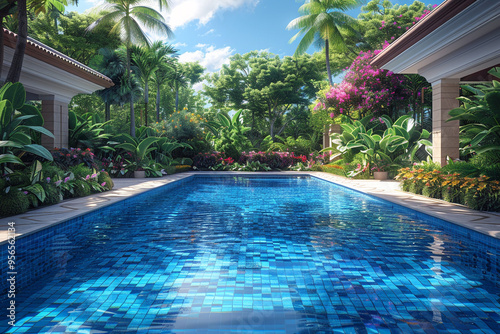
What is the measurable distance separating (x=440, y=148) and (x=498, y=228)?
4496 millimetres

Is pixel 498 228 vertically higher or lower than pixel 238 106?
lower

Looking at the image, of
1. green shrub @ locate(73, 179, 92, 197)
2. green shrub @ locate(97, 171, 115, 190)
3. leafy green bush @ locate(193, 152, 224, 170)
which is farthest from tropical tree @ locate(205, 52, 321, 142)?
green shrub @ locate(73, 179, 92, 197)

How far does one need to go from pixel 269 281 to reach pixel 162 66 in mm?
28296

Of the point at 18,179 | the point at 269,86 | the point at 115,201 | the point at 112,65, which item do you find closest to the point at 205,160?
the point at 115,201

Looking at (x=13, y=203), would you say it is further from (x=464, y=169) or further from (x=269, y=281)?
(x=464, y=169)

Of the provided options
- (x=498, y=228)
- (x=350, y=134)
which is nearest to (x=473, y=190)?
(x=498, y=228)

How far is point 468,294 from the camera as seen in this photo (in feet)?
8.32

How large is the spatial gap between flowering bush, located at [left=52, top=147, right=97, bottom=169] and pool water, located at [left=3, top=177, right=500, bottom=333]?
350 centimetres

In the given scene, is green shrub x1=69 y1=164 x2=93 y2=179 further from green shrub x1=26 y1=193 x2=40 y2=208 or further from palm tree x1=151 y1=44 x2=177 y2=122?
palm tree x1=151 y1=44 x2=177 y2=122

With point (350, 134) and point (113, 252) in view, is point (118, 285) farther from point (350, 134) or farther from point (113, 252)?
point (350, 134)

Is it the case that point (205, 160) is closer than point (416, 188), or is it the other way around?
point (416, 188)

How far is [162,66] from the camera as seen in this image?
2858 centimetres

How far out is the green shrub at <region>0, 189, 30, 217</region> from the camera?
4.87 metres

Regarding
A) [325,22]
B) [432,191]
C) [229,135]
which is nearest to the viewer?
[432,191]
